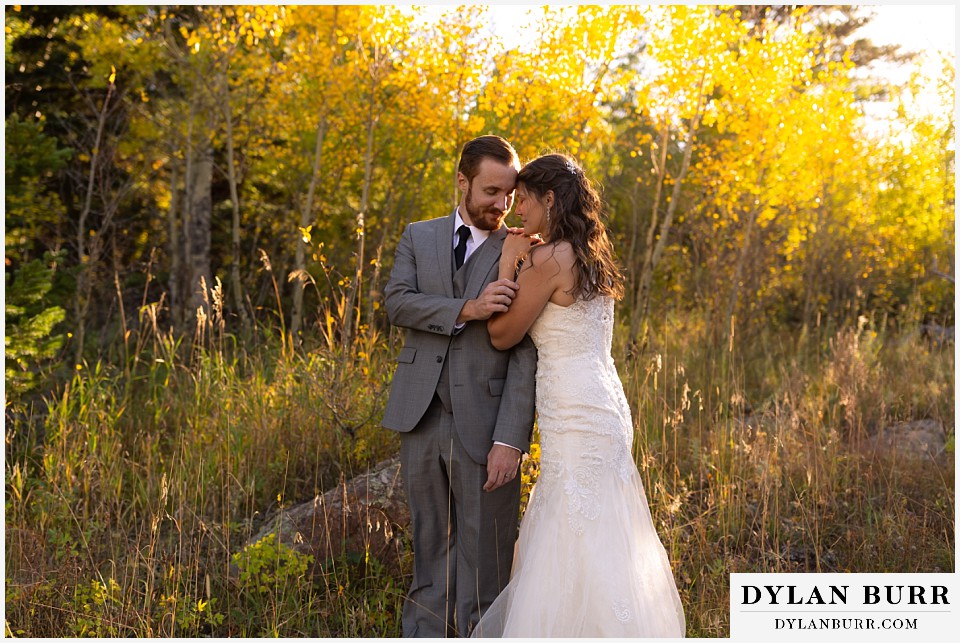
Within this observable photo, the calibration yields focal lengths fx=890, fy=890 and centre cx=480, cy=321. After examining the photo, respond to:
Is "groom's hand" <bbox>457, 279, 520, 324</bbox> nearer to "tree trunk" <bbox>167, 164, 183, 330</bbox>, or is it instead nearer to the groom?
the groom

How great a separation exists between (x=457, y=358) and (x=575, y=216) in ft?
2.21

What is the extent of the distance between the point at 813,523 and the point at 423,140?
587 centimetres

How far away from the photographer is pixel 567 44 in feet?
24.2

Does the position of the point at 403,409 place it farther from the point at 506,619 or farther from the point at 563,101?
the point at 563,101

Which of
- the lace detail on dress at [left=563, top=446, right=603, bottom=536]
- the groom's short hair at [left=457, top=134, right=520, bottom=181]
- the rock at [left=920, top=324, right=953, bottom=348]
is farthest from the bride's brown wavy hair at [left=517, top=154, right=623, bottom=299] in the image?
the rock at [left=920, top=324, right=953, bottom=348]

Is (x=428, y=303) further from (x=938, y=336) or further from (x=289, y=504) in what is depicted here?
(x=938, y=336)

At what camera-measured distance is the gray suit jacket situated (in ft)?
10.6

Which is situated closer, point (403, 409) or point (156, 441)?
point (403, 409)

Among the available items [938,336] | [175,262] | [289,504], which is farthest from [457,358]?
[175,262]

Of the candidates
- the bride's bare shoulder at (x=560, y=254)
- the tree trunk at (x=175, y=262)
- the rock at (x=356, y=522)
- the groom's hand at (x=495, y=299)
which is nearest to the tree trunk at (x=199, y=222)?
the tree trunk at (x=175, y=262)

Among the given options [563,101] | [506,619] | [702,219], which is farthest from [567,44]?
[506,619]

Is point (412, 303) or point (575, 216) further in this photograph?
point (412, 303)

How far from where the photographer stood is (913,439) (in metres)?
5.72

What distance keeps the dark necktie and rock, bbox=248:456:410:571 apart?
4.02 ft
